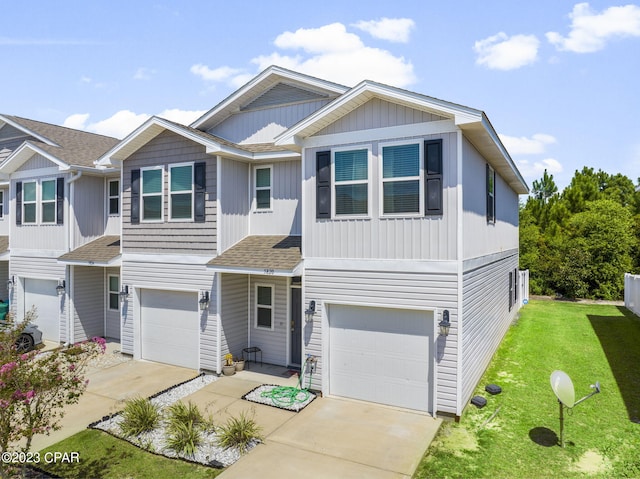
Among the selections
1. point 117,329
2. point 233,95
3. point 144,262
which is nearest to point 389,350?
point 144,262

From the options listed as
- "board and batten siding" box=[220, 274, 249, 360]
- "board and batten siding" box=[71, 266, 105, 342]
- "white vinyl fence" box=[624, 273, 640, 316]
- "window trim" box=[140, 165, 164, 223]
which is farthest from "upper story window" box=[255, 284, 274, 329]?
"white vinyl fence" box=[624, 273, 640, 316]

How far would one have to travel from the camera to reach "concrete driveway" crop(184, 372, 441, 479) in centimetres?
638

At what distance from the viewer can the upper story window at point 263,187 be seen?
11.9 metres

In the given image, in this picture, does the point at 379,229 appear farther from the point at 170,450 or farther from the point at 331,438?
the point at 170,450

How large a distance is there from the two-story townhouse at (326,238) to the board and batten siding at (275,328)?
4 centimetres

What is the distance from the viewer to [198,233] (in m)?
11.2

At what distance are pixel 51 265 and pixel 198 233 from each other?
6.90 m

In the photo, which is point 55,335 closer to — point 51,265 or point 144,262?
point 51,265

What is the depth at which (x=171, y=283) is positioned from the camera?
1164 cm

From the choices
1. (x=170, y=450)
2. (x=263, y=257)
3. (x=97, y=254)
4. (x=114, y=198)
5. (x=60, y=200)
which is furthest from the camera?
(x=114, y=198)

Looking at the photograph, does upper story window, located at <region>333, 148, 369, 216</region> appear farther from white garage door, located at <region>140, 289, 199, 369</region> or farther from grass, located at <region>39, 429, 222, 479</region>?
grass, located at <region>39, 429, 222, 479</region>

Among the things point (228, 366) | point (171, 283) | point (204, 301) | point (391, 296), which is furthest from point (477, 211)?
point (171, 283)

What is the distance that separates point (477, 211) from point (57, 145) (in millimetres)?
14978

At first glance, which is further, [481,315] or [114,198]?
[114,198]
